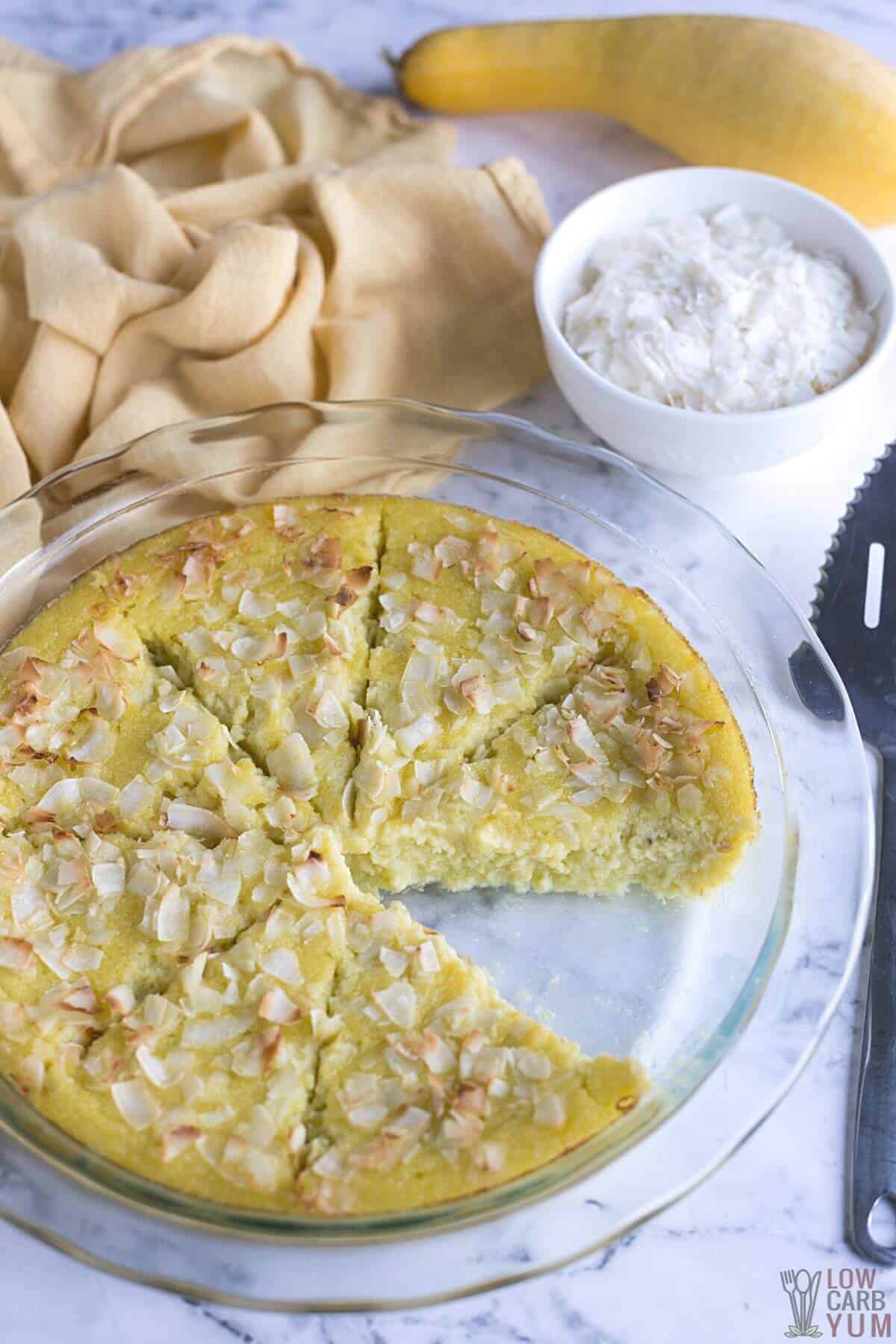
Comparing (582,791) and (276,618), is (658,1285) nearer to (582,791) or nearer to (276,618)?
(582,791)

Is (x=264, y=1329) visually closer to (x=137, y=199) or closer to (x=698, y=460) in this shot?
(x=698, y=460)

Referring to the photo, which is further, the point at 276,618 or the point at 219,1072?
the point at 276,618

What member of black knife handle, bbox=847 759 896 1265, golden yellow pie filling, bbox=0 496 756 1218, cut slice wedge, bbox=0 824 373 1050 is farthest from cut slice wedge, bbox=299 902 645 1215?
black knife handle, bbox=847 759 896 1265

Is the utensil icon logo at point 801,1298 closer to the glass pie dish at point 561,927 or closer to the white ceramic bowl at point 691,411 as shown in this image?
the glass pie dish at point 561,927

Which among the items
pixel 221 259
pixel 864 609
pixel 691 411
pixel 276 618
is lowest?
pixel 864 609

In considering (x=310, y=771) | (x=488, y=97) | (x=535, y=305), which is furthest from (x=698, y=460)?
(x=488, y=97)

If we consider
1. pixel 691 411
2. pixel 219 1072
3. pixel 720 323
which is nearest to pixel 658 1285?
pixel 219 1072
